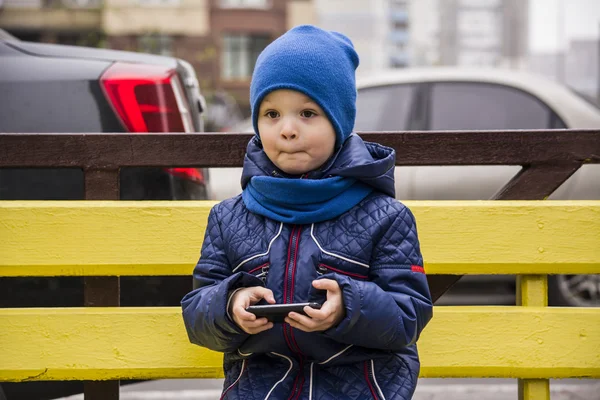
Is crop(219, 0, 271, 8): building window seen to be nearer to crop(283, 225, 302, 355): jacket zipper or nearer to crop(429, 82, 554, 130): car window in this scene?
crop(429, 82, 554, 130): car window

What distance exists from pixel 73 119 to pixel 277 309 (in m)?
1.42

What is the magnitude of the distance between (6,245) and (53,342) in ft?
1.12

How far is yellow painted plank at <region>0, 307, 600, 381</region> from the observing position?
250cm

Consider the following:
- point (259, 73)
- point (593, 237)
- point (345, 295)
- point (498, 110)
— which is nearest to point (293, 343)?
point (345, 295)

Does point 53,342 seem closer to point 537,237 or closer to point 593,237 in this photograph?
point 537,237

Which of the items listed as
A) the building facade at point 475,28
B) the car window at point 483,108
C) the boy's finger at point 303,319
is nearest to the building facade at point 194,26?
the car window at point 483,108

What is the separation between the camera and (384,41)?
96938 mm

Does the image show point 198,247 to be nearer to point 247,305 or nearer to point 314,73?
point 247,305

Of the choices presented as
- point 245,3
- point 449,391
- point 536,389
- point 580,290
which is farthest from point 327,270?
point 245,3

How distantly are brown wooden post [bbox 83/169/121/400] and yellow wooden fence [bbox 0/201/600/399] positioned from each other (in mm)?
40

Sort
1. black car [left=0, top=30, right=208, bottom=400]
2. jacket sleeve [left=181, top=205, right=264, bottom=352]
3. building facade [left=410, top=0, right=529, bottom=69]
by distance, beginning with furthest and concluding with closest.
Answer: building facade [left=410, top=0, right=529, bottom=69]
black car [left=0, top=30, right=208, bottom=400]
jacket sleeve [left=181, top=205, right=264, bottom=352]

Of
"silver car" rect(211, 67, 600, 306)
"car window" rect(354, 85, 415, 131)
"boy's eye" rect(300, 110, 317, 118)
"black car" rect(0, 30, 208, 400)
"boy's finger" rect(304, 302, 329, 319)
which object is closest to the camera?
"boy's finger" rect(304, 302, 329, 319)

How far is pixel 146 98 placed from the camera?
119 inches

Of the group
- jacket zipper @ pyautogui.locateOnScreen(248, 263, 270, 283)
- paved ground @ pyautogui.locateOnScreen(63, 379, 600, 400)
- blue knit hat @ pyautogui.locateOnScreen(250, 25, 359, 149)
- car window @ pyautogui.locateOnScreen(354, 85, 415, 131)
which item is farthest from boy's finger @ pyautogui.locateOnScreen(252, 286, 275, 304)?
car window @ pyautogui.locateOnScreen(354, 85, 415, 131)
